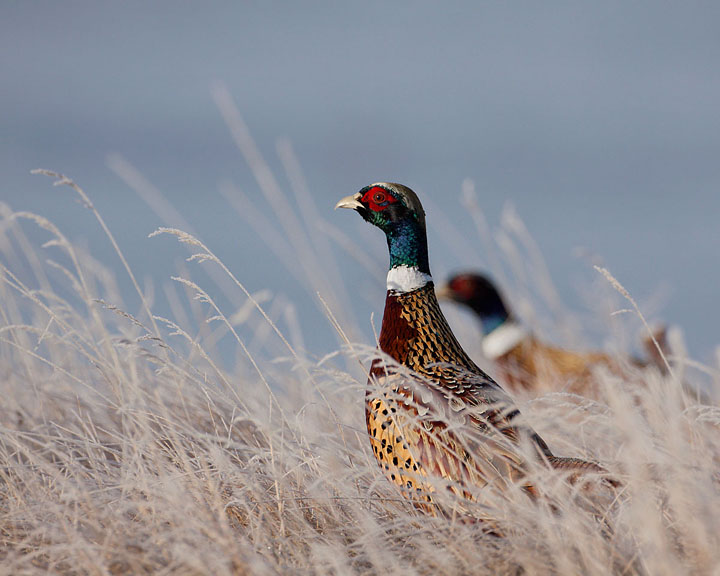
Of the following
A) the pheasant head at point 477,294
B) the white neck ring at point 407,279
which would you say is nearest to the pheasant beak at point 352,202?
the white neck ring at point 407,279

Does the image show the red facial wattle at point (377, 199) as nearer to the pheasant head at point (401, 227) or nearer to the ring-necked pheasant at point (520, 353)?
the pheasant head at point (401, 227)

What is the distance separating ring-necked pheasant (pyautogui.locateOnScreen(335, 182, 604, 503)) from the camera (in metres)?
2.47

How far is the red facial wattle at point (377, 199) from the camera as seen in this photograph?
3.11 meters

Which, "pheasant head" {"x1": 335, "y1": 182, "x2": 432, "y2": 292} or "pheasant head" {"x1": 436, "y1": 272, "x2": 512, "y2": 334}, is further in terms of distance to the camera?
"pheasant head" {"x1": 436, "y1": 272, "x2": 512, "y2": 334}

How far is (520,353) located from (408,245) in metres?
3.51

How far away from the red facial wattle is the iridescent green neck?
0.26 ft

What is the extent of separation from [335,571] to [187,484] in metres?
0.62

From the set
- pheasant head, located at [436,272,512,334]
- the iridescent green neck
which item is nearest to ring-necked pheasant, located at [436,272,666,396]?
pheasant head, located at [436,272,512,334]

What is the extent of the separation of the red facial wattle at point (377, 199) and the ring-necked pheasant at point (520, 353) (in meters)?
2.21

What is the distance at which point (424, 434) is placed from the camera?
265 centimetres

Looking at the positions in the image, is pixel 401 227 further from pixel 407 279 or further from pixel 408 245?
pixel 407 279

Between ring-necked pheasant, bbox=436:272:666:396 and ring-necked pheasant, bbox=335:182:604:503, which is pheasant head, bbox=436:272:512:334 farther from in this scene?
ring-necked pheasant, bbox=335:182:604:503

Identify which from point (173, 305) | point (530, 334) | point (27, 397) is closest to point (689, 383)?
point (530, 334)

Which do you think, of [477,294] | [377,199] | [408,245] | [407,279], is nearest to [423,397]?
[407,279]
